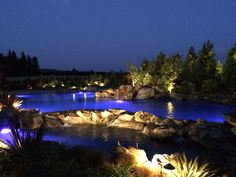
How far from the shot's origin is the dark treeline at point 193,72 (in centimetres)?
3077

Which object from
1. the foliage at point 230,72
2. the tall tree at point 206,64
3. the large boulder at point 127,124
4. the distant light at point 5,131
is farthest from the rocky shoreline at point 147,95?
the distant light at point 5,131

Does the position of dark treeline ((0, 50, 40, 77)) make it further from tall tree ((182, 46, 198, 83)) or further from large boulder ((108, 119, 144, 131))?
large boulder ((108, 119, 144, 131))

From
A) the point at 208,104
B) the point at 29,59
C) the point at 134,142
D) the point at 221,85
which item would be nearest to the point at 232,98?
the point at 208,104

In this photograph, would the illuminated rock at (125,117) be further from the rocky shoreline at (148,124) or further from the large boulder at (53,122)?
the large boulder at (53,122)

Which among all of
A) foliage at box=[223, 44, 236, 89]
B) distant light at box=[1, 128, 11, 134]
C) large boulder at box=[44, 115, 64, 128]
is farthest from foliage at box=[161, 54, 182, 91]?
distant light at box=[1, 128, 11, 134]

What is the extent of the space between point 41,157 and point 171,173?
2.99m

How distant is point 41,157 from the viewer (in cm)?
739

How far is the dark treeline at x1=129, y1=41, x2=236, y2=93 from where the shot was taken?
3077 centimetres

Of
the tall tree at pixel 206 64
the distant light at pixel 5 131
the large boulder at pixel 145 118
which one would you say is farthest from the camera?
the tall tree at pixel 206 64

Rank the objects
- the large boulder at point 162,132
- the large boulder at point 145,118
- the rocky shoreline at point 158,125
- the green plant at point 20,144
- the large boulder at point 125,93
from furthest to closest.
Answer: the large boulder at point 125,93 < the large boulder at point 145,118 < the large boulder at point 162,132 < the rocky shoreline at point 158,125 < the green plant at point 20,144

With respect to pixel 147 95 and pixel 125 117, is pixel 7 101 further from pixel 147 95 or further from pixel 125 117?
pixel 147 95

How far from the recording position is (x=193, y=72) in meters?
33.9

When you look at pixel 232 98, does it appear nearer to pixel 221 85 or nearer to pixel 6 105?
pixel 221 85

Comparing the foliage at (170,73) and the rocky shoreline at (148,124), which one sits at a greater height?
the foliage at (170,73)
